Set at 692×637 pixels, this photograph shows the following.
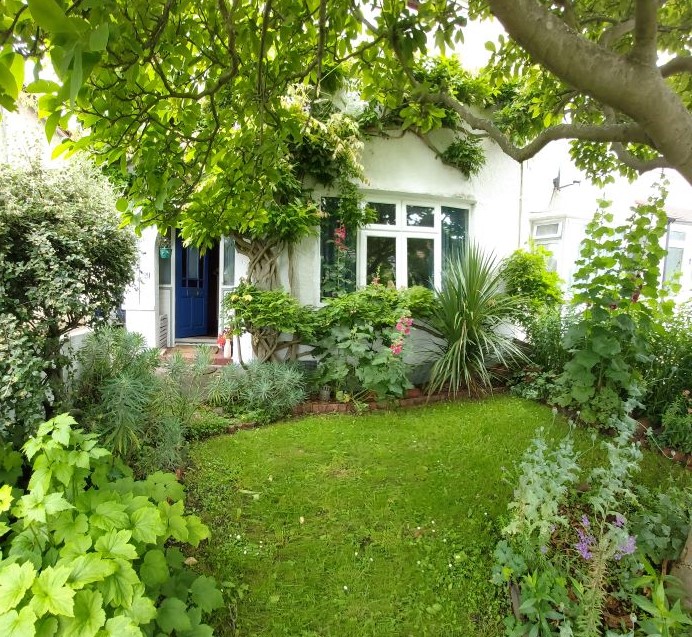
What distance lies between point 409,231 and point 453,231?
3.04 ft

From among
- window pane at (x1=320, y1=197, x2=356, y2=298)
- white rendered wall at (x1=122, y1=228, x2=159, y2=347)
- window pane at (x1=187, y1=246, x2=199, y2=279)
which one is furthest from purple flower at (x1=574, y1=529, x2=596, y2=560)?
window pane at (x1=187, y1=246, x2=199, y2=279)

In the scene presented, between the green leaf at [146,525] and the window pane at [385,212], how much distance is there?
18.6ft

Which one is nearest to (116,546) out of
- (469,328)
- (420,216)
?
(469,328)

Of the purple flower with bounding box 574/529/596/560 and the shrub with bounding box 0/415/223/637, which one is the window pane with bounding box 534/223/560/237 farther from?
the shrub with bounding box 0/415/223/637

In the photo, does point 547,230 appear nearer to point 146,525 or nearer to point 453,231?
point 453,231

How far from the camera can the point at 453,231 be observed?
731 cm

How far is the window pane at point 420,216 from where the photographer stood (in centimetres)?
696

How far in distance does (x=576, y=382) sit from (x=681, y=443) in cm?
110

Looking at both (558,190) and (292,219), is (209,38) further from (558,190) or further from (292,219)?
(558,190)

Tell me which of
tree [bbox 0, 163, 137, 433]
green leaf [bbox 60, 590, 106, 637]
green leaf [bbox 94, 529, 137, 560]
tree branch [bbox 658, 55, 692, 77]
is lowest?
green leaf [bbox 60, 590, 106, 637]

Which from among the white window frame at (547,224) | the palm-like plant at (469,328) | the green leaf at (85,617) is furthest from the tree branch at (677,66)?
the white window frame at (547,224)

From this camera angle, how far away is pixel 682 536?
2262 millimetres

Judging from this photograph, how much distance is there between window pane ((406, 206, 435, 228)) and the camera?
6.96 m

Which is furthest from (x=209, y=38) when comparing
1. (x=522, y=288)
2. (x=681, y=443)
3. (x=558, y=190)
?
(x=558, y=190)
